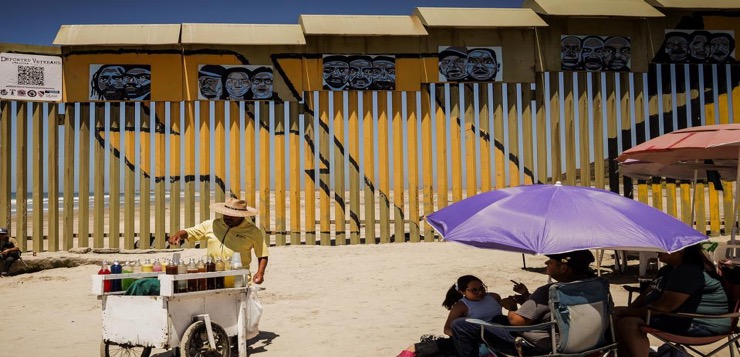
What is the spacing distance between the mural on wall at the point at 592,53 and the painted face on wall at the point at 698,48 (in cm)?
153

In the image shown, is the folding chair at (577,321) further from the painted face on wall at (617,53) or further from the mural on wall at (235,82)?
the painted face on wall at (617,53)

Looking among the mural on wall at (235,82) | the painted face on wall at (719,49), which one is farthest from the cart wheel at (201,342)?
the painted face on wall at (719,49)

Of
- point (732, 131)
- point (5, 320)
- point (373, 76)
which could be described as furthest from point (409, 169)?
point (5, 320)

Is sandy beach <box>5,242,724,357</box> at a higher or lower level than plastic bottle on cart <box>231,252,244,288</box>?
lower

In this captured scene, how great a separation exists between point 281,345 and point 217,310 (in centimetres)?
98

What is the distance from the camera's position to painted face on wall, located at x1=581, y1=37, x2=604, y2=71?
1342 centimetres

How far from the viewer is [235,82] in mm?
12648

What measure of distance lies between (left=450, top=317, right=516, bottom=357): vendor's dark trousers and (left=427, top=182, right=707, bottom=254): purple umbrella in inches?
22.7

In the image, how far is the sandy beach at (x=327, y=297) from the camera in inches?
243

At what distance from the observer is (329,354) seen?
5.64 m

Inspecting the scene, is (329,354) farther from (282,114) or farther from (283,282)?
(282,114)

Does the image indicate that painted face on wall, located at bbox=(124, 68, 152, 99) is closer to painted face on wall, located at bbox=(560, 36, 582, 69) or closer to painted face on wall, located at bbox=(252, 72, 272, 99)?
painted face on wall, located at bbox=(252, 72, 272, 99)

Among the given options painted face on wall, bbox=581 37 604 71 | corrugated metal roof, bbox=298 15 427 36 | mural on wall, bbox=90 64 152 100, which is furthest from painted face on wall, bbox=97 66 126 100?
painted face on wall, bbox=581 37 604 71

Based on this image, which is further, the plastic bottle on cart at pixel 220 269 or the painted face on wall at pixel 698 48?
the painted face on wall at pixel 698 48
